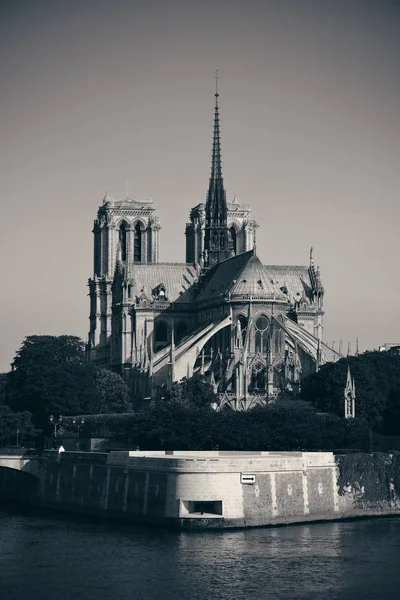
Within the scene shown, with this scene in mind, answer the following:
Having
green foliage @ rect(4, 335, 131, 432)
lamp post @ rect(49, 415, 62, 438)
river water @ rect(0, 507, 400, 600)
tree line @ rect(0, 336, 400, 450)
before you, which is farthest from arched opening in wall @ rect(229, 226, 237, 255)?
river water @ rect(0, 507, 400, 600)

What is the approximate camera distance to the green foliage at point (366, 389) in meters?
122

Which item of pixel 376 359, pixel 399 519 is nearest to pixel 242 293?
pixel 376 359

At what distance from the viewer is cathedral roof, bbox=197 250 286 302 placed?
491 ft

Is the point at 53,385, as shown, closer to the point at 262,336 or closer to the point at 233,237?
the point at 262,336

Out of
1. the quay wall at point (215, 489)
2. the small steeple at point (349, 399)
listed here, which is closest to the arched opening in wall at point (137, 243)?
the small steeple at point (349, 399)

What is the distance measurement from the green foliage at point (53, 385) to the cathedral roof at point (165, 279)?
77.9 feet

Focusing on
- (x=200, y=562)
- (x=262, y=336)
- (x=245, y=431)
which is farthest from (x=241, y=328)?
(x=200, y=562)

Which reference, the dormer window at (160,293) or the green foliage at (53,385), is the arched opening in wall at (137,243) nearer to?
the dormer window at (160,293)

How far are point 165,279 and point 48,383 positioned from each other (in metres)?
39.0

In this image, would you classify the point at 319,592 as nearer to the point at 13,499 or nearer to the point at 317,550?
the point at 317,550

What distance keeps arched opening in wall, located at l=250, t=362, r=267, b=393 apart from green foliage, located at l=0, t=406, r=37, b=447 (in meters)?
26.7

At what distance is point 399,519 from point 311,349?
58.8 metres

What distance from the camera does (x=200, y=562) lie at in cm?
7488

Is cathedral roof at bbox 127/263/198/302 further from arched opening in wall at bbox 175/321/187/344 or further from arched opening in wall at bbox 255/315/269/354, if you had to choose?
arched opening in wall at bbox 255/315/269/354
